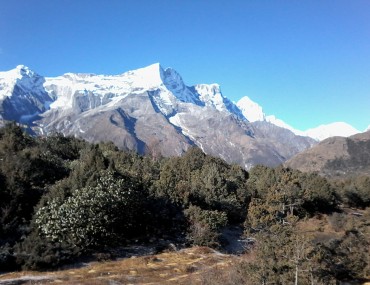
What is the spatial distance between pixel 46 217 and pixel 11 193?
16.5 ft

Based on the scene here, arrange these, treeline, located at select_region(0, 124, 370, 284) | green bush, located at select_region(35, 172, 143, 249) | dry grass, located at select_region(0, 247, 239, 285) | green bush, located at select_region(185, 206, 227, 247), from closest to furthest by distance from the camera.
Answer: treeline, located at select_region(0, 124, 370, 284) < dry grass, located at select_region(0, 247, 239, 285) < green bush, located at select_region(35, 172, 143, 249) < green bush, located at select_region(185, 206, 227, 247)

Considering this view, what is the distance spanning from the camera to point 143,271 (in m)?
27.6

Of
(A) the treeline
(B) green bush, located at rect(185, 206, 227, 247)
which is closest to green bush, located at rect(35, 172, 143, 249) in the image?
(A) the treeline

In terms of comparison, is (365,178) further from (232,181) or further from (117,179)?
(117,179)

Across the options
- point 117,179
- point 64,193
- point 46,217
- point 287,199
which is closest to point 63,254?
point 46,217

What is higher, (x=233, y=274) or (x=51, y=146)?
(x=51, y=146)

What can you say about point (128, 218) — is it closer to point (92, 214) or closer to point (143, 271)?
point (92, 214)

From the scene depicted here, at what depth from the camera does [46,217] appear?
31203 millimetres

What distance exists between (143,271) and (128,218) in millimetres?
9335

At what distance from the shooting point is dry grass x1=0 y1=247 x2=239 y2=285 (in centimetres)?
2462

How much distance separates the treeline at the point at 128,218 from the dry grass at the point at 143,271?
244 centimetres

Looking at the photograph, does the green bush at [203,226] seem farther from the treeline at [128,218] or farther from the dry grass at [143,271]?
the dry grass at [143,271]

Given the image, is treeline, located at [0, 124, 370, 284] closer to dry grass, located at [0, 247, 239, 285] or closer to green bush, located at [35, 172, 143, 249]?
green bush, located at [35, 172, 143, 249]

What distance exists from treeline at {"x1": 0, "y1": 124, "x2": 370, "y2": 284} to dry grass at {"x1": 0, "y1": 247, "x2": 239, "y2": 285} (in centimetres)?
244
